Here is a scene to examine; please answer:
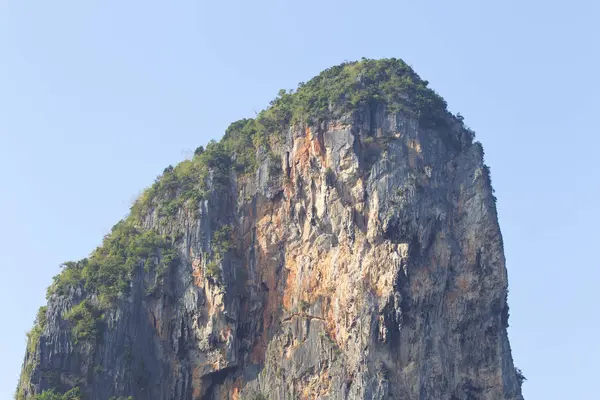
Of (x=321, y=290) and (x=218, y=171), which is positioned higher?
(x=218, y=171)

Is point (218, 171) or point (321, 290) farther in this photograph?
point (218, 171)

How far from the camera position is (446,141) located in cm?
6944

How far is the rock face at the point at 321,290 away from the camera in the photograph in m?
61.9

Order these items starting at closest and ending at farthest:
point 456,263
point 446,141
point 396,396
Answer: point 396,396 → point 456,263 → point 446,141

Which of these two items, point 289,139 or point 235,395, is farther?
point 289,139

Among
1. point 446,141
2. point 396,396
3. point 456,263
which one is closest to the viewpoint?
point 396,396

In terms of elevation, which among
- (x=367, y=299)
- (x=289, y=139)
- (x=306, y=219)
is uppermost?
(x=289, y=139)

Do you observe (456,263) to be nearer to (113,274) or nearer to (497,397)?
(497,397)

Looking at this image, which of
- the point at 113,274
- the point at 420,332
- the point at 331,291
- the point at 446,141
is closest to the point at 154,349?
the point at 113,274

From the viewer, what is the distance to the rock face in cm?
6191

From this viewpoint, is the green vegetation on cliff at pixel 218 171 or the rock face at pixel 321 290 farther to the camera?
the green vegetation on cliff at pixel 218 171

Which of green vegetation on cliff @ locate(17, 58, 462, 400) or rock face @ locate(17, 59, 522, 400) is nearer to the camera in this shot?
rock face @ locate(17, 59, 522, 400)

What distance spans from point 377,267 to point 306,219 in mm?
5306

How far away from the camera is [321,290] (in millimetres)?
63844
